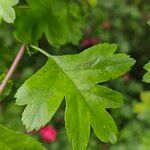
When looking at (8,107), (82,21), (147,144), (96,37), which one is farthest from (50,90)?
(96,37)

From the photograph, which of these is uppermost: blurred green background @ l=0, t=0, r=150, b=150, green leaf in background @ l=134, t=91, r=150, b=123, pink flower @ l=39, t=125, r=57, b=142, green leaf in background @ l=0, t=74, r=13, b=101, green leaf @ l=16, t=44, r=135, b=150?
green leaf @ l=16, t=44, r=135, b=150

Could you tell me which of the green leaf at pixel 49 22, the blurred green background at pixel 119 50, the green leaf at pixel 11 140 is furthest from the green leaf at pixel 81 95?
the blurred green background at pixel 119 50

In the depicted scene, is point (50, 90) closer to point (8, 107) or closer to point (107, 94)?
point (107, 94)

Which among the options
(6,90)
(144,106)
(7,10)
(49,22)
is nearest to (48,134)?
(144,106)

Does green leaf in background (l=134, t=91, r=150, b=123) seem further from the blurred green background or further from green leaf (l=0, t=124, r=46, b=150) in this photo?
green leaf (l=0, t=124, r=46, b=150)

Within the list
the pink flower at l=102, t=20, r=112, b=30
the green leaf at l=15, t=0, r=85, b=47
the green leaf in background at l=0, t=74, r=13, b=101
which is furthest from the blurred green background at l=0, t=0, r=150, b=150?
the green leaf in background at l=0, t=74, r=13, b=101

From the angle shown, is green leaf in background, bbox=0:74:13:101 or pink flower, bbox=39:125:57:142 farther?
pink flower, bbox=39:125:57:142
